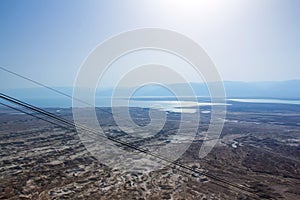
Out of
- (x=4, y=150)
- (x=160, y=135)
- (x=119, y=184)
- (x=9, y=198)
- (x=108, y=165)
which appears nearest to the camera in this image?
(x=9, y=198)

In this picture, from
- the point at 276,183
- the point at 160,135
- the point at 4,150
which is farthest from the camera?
the point at 160,135

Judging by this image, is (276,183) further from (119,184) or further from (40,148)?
(40,148)

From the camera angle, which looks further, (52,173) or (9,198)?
(52,173)

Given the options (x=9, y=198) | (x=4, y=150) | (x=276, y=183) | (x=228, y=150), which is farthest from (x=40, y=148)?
(x=276, y=183)

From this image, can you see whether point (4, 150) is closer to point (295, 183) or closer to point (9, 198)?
point (9, 198)

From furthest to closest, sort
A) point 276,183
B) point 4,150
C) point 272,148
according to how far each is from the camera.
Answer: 1. point 272,148
2. point 4,150
3. point 276,183

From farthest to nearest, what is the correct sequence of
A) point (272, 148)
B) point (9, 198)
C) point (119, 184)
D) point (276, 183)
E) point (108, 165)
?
point (272, 148) → point (108, 165) → point (276, 183) → point (119, 184) → point (9, 198)

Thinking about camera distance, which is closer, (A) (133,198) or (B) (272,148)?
(A) (133,198)

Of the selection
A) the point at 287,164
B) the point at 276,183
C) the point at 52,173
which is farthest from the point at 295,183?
the point at 52,173

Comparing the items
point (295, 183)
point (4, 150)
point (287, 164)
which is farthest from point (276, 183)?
point (4, 150)
